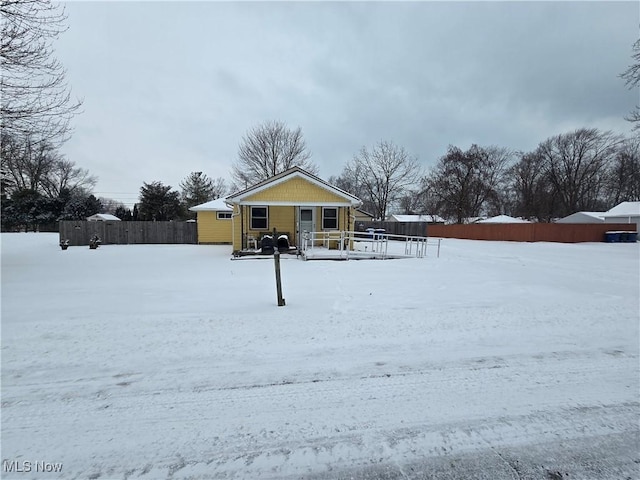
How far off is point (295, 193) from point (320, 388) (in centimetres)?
1345

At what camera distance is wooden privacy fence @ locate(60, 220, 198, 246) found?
21641 mm

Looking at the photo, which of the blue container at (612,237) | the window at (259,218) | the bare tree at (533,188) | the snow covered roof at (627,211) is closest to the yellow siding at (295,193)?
the window at (259,218)

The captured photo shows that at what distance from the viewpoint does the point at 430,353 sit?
12.2ft

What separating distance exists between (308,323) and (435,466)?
9.29ft

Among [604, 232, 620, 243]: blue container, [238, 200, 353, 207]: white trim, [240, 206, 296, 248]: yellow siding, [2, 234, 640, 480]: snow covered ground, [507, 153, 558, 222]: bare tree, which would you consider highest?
[507, 153, 558, 222]: bare tree

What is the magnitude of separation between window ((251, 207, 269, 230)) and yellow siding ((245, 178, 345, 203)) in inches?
47.7

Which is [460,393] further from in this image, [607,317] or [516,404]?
[607,317]

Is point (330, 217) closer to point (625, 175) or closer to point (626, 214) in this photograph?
point (626, 214)

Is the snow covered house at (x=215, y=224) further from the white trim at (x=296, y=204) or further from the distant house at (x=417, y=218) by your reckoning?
the distant house at (x=417, y=218)

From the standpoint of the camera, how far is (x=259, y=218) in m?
16.6

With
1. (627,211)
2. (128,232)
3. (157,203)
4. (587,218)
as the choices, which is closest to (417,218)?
(587,218)

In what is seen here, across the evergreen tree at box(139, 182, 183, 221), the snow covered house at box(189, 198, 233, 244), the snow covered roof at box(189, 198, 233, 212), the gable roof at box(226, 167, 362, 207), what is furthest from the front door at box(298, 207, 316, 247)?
the evergreen tree at box(139, 182, 183, 221)

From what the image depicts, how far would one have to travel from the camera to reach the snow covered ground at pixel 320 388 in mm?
2105

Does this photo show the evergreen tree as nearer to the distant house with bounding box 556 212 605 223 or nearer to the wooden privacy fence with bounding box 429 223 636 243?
the wooden privacy fence with bounding box 429 223 636 243
